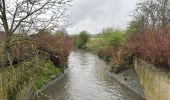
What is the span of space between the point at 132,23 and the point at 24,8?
54.2 feet

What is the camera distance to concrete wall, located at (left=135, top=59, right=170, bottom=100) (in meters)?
10.8

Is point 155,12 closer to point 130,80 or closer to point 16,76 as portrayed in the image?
point 130,80

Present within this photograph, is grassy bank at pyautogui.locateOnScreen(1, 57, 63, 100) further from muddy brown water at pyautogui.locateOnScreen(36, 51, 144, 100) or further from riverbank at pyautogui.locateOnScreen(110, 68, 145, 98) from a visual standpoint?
riverbank at pyautogui.locateOnScreen(110, 68, 145, 98)

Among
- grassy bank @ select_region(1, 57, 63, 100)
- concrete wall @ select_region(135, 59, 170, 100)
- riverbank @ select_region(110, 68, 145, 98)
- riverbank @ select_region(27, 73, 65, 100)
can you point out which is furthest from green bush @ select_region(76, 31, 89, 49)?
grassy bank @ select_region(1, 57, 63, 100)

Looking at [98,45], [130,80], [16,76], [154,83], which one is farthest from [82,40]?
[16,76]

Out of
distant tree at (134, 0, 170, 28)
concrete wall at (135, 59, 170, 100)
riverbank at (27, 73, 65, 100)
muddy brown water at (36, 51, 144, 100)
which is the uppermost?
distant tree at (134, 0, 170, 28)

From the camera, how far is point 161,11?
2484cm

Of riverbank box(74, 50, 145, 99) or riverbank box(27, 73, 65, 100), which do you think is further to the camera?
riverbank box(74, 50, 145, 99)

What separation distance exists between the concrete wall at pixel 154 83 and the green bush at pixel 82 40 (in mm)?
43836

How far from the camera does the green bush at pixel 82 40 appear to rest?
198ft

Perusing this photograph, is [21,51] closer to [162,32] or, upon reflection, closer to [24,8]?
[24,8]

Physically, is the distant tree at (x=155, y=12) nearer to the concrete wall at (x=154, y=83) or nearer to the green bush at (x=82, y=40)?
the concrete wall at (x=154, y=83)

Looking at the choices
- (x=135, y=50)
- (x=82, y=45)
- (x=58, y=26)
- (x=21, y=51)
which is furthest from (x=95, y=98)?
(x=82, y=45)

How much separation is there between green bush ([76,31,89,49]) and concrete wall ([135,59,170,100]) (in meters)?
43.8
